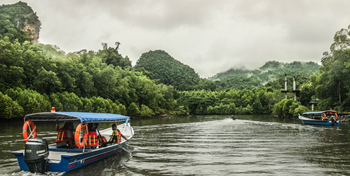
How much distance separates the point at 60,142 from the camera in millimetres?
14773

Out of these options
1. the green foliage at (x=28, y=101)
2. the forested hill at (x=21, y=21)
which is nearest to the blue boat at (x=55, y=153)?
the green foliage at (x=28, y=101)

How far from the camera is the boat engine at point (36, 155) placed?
37.8ft

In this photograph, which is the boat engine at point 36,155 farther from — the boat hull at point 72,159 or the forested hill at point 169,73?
the forested hill at point 169,73

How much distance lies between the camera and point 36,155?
11.5 m

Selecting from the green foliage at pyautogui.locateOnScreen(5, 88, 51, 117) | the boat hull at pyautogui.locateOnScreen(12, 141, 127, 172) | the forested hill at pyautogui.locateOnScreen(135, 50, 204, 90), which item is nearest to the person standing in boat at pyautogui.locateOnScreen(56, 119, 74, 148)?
the boat hull at pyautogui.locateOnScreen(12, 141, 127, 172)

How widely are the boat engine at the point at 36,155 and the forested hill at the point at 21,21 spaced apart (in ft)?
292

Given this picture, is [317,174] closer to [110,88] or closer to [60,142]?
[60,142]

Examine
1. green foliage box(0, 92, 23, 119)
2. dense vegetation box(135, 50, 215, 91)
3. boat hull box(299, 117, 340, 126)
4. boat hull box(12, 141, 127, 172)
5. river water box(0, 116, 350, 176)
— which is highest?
dense vegetation box(135, 50, 215, 91)

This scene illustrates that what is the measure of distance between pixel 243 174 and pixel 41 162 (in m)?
9.75

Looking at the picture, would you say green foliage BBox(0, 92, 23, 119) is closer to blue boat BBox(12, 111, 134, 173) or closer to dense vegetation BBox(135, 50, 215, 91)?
blue boat BBox(12, 111, 134, 173)

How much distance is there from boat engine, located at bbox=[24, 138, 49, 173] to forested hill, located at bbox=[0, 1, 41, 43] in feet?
292

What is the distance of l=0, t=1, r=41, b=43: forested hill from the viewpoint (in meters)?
88.7

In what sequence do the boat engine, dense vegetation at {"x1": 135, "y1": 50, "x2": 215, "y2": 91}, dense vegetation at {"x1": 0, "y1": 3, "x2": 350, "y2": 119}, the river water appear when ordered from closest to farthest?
the boat engine, the river water, dense vegetation at {"x1": 0, "y1": 3, "x2": 350, "y2": 119}, dense vegetation at {"x1": 135, "y1": 50, "x2": 215, "y2": 91}

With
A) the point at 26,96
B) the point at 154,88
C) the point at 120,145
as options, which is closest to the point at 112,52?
the point at 154,88
